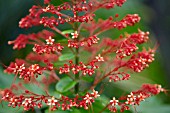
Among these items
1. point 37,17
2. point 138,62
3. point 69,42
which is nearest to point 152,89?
point 138,62

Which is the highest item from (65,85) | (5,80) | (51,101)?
(5,80)

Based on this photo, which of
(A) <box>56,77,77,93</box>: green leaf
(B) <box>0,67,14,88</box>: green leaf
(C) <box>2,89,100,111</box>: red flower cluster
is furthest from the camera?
(B) <box>0,67,14,88</box>: green leaf

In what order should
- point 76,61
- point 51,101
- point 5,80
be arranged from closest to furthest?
point 51,101 → point 76,61 → point 5,80

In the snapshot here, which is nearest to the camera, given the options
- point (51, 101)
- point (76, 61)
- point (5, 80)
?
point (51, 101)

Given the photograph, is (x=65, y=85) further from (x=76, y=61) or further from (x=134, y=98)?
(x=134, y=98)

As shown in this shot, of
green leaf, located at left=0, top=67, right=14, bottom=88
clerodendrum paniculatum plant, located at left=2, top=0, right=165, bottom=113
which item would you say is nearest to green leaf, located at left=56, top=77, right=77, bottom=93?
clerodendrum paniculatum plant, located at left=2, top=0, right=165, bottom=113

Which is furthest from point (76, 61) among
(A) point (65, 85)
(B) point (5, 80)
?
(B) point (5, 80)

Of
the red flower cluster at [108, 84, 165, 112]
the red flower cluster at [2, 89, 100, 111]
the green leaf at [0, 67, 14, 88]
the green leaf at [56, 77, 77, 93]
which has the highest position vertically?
the green leaf at [0, 67, 14, 88]

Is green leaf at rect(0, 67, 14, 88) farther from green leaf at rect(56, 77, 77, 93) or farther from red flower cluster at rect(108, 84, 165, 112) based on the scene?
red flower cluster at rect(108, 84, 165, 112)
